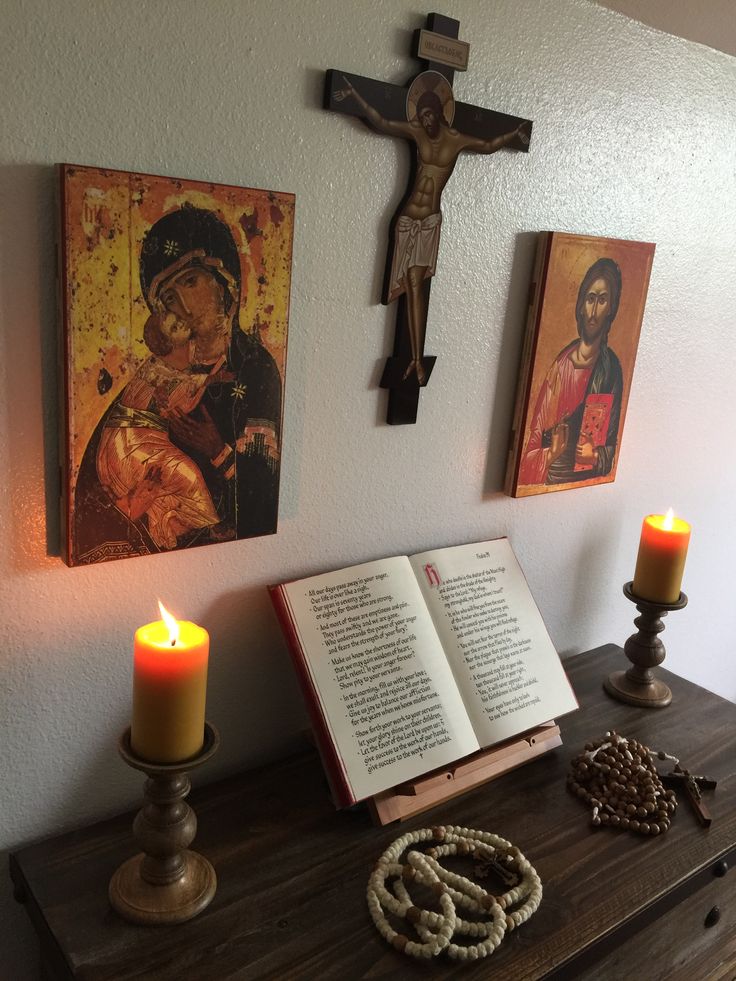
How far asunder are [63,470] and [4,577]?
124 mm

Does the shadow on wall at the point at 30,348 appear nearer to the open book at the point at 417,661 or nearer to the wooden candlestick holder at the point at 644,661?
the open book at the point at 417,661

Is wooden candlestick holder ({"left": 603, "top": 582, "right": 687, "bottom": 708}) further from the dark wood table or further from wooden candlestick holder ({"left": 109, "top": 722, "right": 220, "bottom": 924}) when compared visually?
wooden candlestick holder ({"left": 109, "top": 722, "right": 220, "bottom": 924})

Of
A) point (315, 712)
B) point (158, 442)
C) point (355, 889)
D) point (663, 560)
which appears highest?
point (158, 442)

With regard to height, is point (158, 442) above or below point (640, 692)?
above

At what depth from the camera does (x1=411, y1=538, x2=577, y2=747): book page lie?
110 cm

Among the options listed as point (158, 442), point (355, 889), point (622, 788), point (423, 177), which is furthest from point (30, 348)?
point (622, 788)

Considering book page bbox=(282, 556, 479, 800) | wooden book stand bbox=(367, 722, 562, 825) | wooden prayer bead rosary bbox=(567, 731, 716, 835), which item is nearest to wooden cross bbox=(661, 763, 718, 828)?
wooden prayer bead rosary bbox=(567, 731, 716, 835)

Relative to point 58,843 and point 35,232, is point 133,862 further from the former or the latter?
point 35,232

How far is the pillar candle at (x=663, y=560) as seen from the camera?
1278 mm

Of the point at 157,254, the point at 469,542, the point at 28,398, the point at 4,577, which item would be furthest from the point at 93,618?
the point at 469,542

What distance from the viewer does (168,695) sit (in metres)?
0.77

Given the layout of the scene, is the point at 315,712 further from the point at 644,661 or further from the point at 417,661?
the point at 644,661

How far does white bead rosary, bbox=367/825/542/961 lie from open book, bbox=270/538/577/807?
0.08 m

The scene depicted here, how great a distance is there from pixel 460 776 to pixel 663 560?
1.63 ft
